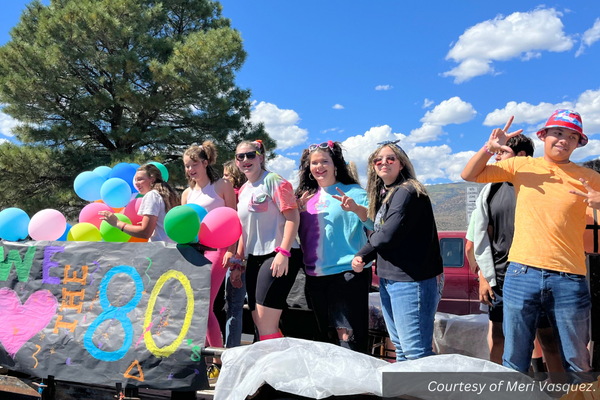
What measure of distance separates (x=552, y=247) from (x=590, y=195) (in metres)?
0.31

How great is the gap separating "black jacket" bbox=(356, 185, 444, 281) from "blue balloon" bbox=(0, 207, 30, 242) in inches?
A: 124

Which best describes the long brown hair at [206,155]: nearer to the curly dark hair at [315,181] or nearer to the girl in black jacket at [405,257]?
the curly dark hair at [315,181]

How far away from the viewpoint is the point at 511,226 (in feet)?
10.6

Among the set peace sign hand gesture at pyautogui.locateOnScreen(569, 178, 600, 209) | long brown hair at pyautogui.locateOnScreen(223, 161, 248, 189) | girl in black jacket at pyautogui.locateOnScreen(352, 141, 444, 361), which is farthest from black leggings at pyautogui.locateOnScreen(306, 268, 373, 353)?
long brown hair at pyautogui.locateOnScreen(223, 161, 248, 189)

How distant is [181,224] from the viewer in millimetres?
2992

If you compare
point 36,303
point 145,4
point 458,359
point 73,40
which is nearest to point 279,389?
point 458,359

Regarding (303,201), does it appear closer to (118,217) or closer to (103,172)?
Answer: (118,217)

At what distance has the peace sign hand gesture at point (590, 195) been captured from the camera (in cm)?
229

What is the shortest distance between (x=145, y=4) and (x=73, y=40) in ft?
12.0

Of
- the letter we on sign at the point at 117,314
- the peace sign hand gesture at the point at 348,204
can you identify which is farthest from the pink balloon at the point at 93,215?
the peace sign hand gesture at the point at 348,204

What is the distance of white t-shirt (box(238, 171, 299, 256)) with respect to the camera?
121 inches

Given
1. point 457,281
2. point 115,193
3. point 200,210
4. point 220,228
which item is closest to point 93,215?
point 115,193

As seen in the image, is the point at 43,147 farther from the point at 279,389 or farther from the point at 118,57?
the point at 279,389

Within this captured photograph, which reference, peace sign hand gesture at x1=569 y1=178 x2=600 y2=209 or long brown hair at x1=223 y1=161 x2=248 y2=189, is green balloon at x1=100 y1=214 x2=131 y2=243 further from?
peace sign hand gesture at x1=569 y1=178 x2=600 y2=209
